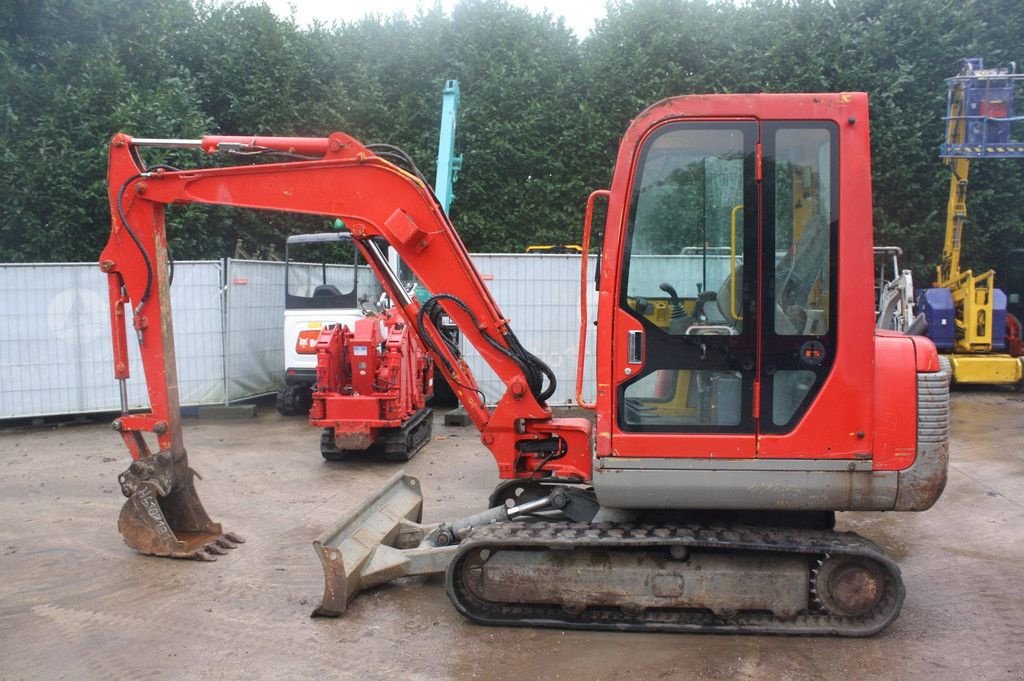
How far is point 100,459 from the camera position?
9.23 m

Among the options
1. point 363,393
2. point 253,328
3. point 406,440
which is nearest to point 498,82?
point 253,328

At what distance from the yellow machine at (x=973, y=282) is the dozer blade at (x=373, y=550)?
1079 cm

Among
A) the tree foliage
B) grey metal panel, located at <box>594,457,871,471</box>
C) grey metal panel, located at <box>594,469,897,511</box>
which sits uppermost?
the tree foliage

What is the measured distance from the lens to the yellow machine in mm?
13484

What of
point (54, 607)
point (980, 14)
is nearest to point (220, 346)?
point (54, 607)

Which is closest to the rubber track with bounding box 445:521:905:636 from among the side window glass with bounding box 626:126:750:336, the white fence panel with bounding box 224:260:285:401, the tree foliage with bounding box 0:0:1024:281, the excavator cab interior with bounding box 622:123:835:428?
the excavator cab interior with bounding box 622:123:835:428

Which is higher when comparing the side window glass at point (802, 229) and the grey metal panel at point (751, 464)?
the side window glass at point (802, 229)

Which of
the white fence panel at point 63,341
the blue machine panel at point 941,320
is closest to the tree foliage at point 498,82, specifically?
the blue machine panel at point 941,320

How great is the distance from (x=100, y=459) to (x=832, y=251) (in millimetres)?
8032

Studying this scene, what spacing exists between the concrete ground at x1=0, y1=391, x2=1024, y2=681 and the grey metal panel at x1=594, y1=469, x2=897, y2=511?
2.42 feet

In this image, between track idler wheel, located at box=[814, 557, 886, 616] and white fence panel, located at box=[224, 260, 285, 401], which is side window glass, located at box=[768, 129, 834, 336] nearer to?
track idler wheel, located at box=[814, 557, 886, 616]

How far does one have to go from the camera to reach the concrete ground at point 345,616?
4.23 m

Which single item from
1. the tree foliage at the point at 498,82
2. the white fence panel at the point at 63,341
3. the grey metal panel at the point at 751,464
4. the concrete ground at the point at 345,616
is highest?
the tree foliage at the point at 498,82

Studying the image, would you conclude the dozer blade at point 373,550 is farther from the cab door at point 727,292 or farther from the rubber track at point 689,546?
the cab door at point 727,292
